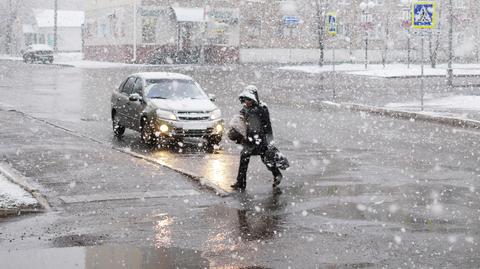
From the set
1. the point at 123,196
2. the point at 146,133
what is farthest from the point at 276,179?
the point at 146,133

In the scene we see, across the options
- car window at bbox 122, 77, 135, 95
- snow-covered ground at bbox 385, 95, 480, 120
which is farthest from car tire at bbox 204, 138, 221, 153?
snow-covered ground at bbox 385, 95, 480, 120

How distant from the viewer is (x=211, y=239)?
26.7ft

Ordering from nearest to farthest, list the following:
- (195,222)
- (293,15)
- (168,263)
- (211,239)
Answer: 1. (168,263)
2. (211,239)
3. (195,222)
4. (293,15)

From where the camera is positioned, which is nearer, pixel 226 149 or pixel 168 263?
pixel 168 263

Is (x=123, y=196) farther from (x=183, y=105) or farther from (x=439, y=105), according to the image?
(x=439, y=105)

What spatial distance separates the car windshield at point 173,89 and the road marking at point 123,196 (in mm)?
5974

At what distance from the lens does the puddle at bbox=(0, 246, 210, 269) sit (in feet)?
23.3

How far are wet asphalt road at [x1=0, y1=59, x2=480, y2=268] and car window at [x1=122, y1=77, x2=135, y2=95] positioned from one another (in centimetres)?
107

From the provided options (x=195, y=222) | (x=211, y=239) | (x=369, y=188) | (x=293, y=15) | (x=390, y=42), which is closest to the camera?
(x=211, y=239)

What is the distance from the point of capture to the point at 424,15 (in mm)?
22500

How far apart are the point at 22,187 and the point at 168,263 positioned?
4102 mm

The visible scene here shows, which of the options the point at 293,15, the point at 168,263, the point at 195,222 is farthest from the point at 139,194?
the point at 293,15

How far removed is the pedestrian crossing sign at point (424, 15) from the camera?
879 inches

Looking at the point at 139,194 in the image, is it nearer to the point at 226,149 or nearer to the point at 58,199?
the point at 58,199
